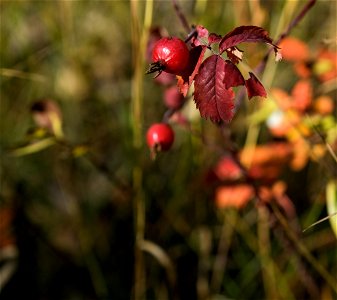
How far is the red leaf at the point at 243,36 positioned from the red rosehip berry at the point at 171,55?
0.04 metres

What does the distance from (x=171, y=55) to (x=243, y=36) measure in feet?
0.26

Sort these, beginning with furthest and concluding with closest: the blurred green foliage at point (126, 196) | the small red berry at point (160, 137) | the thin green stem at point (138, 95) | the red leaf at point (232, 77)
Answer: the blurred green foliage at point (126, 196)
the thin green stem at point (138, 95)
the small red berry at point (160, 137)
the red leaf at point (232, 77)

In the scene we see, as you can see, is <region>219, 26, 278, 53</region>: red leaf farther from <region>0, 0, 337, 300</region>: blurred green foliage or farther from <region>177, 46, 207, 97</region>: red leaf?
<region>0, 0, 337, 300</region>: blurred green foliage

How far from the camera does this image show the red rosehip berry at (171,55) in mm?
522

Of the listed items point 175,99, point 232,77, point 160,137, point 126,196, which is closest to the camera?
point 232,77

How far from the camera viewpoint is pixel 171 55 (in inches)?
20.5

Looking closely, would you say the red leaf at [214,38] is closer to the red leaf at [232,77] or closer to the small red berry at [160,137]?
the red leaf at [232,77]

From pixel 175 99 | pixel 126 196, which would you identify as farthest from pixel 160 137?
pixel 126 196

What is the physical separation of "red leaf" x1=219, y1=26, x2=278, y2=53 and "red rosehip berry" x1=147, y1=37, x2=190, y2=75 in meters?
0.04

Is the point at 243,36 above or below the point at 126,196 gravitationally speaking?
above

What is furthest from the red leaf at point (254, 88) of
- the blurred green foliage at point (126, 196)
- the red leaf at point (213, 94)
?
the blurred green foliage at point (126, 196)

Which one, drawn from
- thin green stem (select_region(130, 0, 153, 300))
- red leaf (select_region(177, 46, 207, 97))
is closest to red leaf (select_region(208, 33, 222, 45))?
red leaf (select_region(177, 46, 207, 97))

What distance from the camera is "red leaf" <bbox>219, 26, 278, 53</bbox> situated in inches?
20.3

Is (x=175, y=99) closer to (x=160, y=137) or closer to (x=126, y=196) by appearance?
(x=160, y=137)
